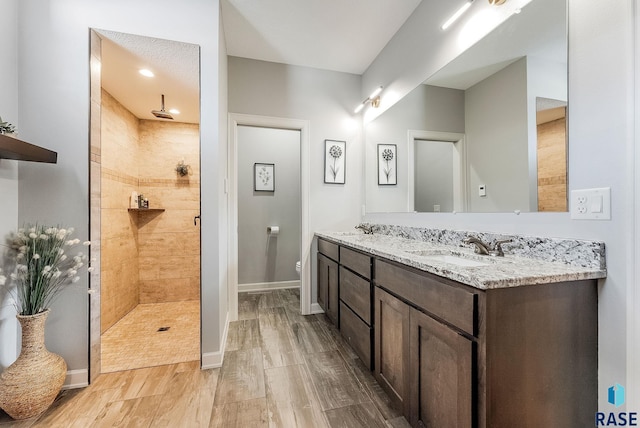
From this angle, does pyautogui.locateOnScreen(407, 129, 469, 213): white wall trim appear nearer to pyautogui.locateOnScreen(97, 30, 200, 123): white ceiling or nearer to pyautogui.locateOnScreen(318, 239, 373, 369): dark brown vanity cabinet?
pyautogui.locateOnScreen(318, 239, 373, 369): dark brown vanity cabinet

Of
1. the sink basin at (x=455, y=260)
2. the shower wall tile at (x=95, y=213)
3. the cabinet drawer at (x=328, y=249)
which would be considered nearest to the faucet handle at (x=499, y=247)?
the sink basin at (x=455, y=260)

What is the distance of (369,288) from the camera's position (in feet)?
5.59

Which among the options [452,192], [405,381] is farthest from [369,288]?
[452,192]

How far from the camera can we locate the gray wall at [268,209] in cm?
382

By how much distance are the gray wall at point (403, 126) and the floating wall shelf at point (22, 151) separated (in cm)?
251

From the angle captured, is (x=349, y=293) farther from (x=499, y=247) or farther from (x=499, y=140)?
(x=499, y=140)

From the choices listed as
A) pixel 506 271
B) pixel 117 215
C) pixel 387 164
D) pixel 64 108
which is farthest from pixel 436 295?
pixel 117 215

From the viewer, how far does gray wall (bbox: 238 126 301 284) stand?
3818mm

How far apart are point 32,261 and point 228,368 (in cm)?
135

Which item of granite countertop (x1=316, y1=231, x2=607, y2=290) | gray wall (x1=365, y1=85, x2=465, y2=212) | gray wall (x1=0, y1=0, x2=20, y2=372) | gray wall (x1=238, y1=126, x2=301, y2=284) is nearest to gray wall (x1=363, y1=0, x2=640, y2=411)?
granite countertop (x1=316, y1=231, x2=607, y2=290)

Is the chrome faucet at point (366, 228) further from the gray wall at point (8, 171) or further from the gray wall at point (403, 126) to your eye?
the gray wall at point (8, 171)

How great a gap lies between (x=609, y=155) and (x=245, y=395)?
2.14 metres

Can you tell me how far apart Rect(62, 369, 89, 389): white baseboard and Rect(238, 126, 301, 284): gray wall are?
2125mm

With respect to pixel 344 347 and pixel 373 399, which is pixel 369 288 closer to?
pixel 373 399
